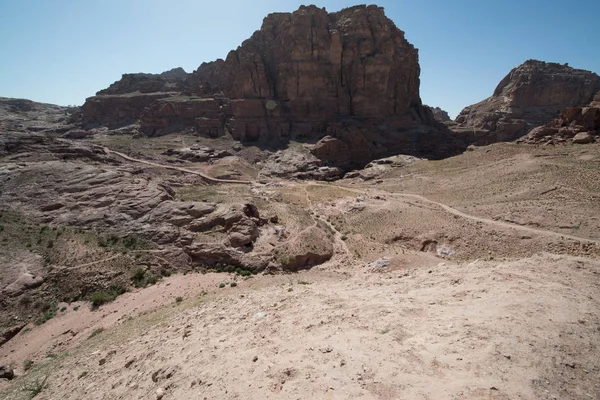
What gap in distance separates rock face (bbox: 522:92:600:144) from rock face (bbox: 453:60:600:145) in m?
49.0

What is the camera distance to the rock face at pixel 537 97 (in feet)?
326

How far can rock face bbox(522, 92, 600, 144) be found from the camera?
42872 millimetres

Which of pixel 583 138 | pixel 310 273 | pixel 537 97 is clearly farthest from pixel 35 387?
pixel 537 97

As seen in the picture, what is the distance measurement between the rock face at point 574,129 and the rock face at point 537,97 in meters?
49.0

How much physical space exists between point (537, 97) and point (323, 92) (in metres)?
72.7

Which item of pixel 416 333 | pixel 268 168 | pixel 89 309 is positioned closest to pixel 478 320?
pixel 416 333

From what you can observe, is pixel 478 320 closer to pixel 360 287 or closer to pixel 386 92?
pixel 360 287

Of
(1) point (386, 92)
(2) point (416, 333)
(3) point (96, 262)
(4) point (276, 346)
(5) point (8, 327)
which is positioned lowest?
(5) point (8, 327)

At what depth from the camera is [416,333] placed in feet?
34.0

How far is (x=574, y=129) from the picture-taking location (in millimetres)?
45125

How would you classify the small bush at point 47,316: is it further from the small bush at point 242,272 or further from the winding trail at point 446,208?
the winding trail at point 446,208

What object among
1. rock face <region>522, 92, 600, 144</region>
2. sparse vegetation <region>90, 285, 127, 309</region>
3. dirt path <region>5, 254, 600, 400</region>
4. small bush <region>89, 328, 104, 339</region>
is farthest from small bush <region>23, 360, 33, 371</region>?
rock face <region>522, 92, 600, 144</region>

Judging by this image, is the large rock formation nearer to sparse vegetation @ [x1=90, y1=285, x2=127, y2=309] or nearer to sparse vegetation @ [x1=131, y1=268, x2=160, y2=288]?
sparse vegetation @ [x1=131, y1=268, x2=160, y2=288]

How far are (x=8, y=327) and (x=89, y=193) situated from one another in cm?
1471
